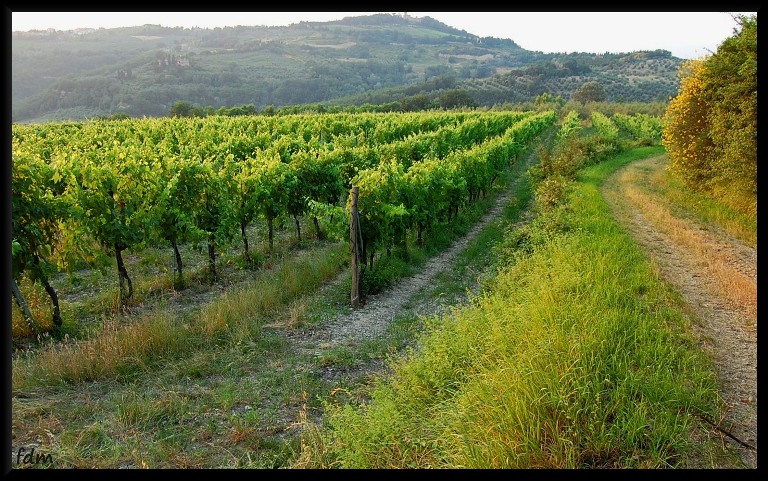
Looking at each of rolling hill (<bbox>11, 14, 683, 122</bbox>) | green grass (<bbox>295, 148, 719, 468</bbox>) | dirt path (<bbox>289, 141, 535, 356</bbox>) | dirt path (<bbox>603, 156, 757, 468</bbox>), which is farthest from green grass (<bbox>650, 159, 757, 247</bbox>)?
rolling hill (<bbox>11, 14, 683, 122</bbox>)

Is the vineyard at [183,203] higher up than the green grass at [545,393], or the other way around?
the vineyard at [183,203]

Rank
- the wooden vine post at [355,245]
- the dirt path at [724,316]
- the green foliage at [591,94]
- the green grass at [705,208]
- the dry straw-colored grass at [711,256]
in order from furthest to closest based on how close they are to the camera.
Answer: the green foliage at [591,94]
the wooden vine post at [355,245]
the green grass at [705,208]
the dry straw-colored grass at [711,256]
the dirt path at [724,316]

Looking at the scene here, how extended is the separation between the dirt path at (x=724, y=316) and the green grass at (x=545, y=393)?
21 cm

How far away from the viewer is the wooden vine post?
9.73 m

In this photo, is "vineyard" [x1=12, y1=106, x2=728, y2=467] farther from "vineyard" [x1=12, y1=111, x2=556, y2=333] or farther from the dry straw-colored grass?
the dry straw-colored grass

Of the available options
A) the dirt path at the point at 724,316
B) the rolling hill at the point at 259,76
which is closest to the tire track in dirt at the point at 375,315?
the dirt path at the point at 724,316

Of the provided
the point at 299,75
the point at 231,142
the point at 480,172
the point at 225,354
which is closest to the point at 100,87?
the point at 299,75

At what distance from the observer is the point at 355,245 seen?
9.88 metres

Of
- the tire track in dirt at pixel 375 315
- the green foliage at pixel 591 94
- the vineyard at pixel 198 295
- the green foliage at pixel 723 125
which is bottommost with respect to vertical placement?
the tire track in dirt at pixel 375 315

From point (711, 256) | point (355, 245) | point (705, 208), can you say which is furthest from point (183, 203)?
point (705, 208)

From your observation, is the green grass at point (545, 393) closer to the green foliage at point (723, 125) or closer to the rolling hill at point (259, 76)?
the green foliage at point (723, 125)

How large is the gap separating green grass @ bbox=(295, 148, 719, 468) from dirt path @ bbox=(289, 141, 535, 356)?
1925mm

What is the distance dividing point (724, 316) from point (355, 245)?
6.22m

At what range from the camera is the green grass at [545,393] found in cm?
403
